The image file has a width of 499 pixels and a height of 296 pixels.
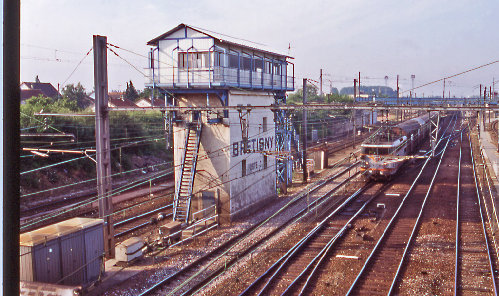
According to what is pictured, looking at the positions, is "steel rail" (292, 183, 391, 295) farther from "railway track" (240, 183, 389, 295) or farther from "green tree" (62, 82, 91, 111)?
"green tree" (62, 82, 91, 111)

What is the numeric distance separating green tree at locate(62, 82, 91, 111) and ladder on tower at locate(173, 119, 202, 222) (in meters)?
29.0

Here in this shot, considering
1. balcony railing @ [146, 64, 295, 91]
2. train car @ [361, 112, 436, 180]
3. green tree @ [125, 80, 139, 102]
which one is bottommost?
train car @ [361, 112, 436, 180]

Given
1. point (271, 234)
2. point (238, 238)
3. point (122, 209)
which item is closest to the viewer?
point (238, 238)

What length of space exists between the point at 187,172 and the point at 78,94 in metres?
30.9

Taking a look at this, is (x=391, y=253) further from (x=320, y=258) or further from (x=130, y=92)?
(x=130, y=92)

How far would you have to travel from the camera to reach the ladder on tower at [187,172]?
17.1 m

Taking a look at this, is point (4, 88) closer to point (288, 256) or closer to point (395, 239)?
point (288, 256)

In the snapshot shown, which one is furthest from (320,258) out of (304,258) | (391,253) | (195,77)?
(195,77)

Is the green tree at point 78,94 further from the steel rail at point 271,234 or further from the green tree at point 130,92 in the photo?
the steel rail at point 271,234

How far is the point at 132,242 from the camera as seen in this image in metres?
13.2

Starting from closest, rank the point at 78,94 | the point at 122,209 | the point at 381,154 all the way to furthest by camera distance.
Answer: the point at 122,209 < the point at 381,154 < the point at 78,94

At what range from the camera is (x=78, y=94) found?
4428 centimetres

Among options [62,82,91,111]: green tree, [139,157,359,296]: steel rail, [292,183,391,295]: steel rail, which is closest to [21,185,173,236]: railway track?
[139,157,359,296]: steel rail

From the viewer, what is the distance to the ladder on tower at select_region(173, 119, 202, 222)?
1711cm
